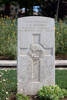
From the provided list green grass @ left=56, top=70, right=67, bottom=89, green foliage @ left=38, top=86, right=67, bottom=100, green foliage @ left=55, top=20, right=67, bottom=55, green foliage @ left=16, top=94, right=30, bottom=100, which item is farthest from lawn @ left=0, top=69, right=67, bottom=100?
green foliage @ left=55, top=20, right=67, bottom=55

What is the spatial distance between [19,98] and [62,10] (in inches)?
766

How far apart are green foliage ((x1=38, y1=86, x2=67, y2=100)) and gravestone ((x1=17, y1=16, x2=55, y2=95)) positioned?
174 millimetres

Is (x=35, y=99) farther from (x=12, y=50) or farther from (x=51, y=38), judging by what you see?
(x=12, y=50)

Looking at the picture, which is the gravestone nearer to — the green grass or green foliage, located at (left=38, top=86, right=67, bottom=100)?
green foliage, located at (left=38, top=86, right=67, bottom=100)

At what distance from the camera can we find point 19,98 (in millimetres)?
4570

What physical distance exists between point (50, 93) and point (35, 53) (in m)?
0.82

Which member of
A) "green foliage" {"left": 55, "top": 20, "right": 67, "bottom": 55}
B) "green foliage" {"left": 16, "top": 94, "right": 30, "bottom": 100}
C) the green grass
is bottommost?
the green grass

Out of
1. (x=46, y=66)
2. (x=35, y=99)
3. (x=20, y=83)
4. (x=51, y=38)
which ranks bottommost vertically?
(x=35, y=99)

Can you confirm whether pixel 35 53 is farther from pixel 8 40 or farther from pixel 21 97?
pixel 8 40

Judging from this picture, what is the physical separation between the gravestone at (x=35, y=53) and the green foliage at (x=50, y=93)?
0.57 ft

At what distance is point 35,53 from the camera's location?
190 inches

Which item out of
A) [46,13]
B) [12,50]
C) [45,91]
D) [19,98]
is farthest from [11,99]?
[46,13]

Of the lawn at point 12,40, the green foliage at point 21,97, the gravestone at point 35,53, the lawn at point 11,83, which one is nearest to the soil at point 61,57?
the lawn at point 12,40

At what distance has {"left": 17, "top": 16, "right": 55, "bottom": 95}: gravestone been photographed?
4.71 meters
